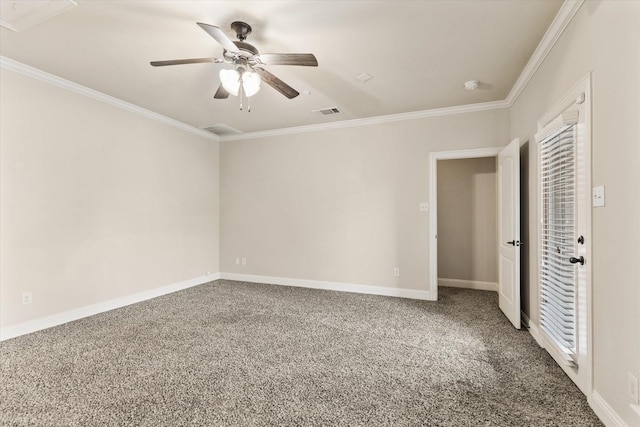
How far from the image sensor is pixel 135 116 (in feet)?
14.2

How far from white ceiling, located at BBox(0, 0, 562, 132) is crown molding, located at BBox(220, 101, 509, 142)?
15 cm

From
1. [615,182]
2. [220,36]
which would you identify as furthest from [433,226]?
[220,36]

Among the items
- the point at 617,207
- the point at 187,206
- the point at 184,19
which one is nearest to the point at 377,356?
the point at 617,207

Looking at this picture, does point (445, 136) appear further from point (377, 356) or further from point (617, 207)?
point (377, 356)

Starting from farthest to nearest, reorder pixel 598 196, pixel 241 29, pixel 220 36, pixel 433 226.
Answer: pixel 433 226 → pixel 241 29 → pixel 220 36 → pixel 598 196

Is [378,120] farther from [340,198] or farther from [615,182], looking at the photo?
[615,182]

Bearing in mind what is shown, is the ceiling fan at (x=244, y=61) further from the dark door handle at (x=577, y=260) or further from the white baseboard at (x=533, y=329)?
the white baseboard at (x=533, y=329)

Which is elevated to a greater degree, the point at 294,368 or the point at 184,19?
the point at 184,19

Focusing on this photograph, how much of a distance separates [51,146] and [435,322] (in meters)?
4.75

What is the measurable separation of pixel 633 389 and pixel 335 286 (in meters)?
3.73

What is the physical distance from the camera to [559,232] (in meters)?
2.50

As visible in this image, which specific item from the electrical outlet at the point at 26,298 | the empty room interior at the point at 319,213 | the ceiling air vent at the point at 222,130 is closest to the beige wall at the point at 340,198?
the empty room interior at the point at 319,213

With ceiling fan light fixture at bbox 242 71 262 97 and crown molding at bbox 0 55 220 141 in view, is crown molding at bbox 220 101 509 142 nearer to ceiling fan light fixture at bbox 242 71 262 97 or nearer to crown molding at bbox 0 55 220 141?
crown molding at bbox 0 55 220 141

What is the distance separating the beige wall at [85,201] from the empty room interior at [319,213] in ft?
0.08
